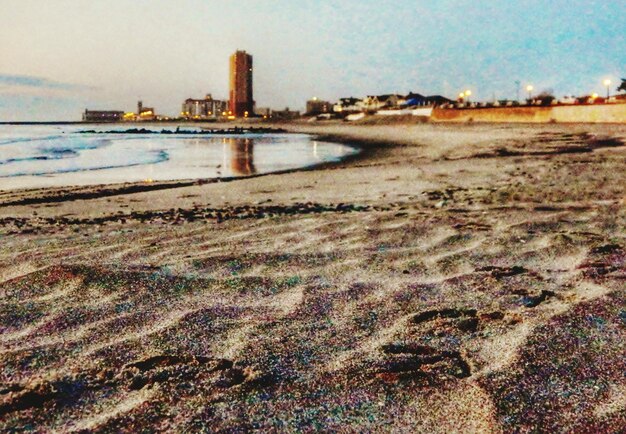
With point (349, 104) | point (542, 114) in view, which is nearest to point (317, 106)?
point (349, 104)

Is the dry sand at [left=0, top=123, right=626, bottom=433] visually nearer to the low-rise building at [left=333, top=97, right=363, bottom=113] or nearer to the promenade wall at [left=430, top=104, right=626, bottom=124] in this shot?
the promenade wall at [left=430, top=104, right=626, bottom=124]

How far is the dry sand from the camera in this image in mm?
1548

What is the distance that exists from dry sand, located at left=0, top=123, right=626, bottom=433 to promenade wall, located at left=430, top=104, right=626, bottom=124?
3293cm

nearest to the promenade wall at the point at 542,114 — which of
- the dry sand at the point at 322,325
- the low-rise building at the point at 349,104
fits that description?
the dry sand at the point at 322,325

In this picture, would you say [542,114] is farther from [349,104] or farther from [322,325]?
[349,104]

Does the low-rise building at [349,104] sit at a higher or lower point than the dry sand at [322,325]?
higher

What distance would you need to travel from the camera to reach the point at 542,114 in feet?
143

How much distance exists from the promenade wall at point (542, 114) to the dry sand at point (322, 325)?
32925mm

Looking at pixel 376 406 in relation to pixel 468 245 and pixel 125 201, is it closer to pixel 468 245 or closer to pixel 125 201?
pixel 468 245

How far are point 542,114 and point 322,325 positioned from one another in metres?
46.4

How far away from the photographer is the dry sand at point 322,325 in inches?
60.9

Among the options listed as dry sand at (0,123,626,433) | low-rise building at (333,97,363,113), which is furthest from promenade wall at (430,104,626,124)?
low-rise building at (333,97,363,113)

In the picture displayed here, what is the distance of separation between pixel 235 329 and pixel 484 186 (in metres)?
5.88

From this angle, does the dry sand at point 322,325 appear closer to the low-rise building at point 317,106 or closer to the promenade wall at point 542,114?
the promenade wall at point 542,114
